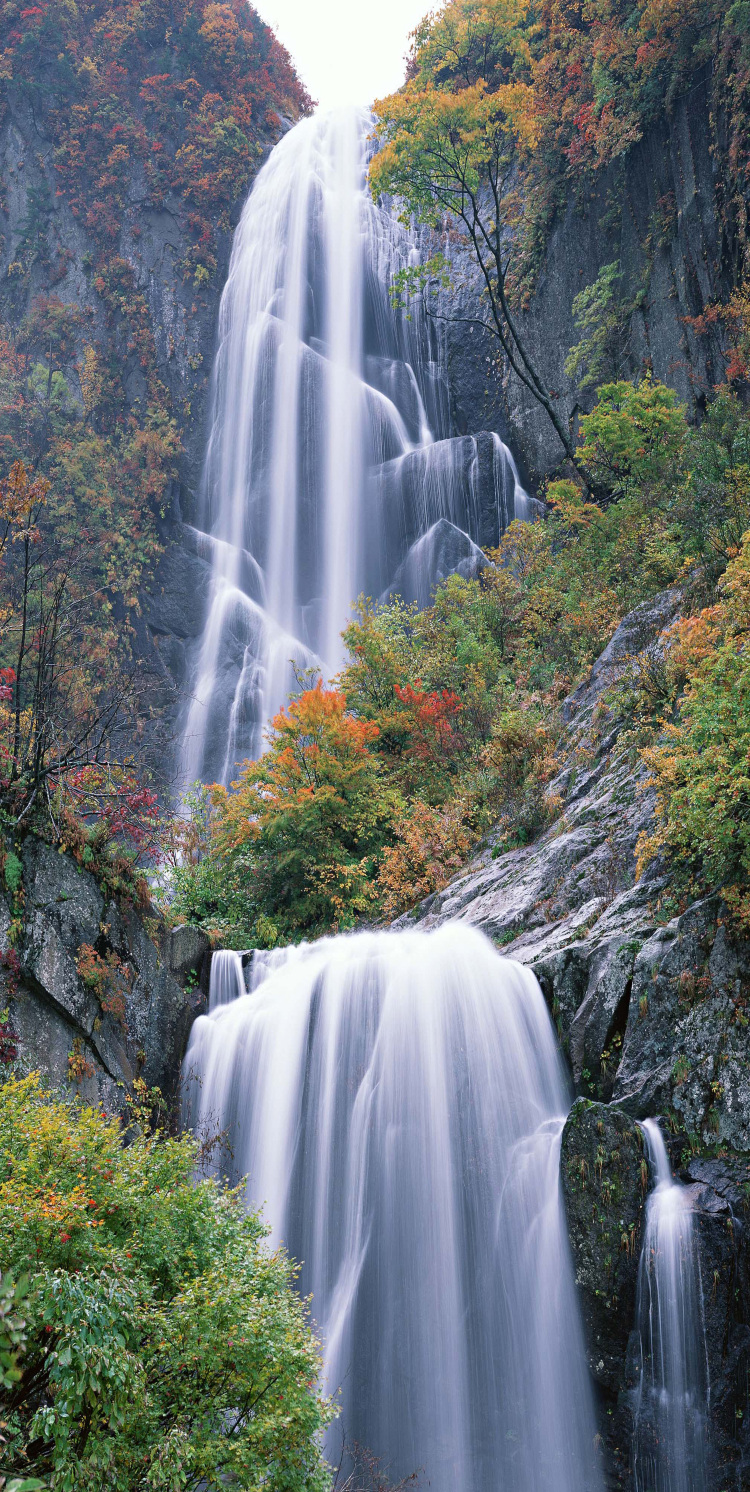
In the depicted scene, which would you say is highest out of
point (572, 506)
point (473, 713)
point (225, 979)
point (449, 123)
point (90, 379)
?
point (90, 379)

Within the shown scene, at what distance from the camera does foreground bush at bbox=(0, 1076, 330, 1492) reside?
3475 mm

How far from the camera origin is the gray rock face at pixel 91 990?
332 inches

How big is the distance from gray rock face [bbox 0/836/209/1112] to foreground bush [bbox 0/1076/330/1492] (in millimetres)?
2979

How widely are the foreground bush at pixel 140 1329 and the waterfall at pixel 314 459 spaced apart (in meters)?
19.7

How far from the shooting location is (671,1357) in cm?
605

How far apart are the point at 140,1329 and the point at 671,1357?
4045mm

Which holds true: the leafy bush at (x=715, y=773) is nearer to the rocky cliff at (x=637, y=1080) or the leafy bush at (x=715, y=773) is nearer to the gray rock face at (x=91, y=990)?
the rocky cliff at (x=637, y=1080)

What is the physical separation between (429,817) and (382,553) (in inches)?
564

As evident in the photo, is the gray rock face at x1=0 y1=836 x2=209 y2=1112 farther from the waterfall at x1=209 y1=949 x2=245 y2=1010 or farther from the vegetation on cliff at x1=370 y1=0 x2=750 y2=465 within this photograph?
the vegetation on cliff at x1=370 y1=0 x2=750 y2=465

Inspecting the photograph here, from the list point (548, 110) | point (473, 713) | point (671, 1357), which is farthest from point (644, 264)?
point (671, 1357)

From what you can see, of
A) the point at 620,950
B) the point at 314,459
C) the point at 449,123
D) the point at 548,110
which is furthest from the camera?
the point at 314,459

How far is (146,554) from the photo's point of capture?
92.1ft

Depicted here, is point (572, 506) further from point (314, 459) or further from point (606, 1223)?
point (606, 1223)

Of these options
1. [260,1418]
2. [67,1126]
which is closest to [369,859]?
[67,1126]
